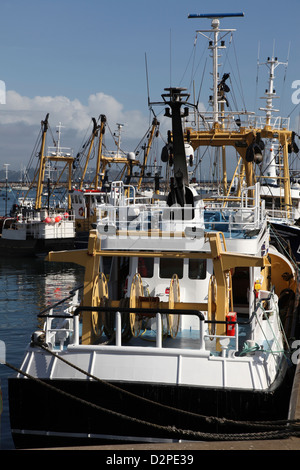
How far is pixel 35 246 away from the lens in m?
50.9

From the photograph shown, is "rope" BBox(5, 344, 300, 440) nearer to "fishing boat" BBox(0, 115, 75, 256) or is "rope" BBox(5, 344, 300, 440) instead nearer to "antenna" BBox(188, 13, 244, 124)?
"antenna" BBox(188, 13, 244, 124)

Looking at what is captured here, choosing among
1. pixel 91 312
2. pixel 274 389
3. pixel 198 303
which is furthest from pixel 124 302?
pixel 274 389

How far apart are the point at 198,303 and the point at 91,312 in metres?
2.22

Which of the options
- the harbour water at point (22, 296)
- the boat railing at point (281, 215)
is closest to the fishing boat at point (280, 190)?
the boat railing at point (281, 215)

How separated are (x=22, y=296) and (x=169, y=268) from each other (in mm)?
21234

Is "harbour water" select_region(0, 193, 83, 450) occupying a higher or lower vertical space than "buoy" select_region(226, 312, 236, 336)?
lower

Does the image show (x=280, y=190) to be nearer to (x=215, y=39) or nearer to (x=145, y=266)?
(x=215, y=39)

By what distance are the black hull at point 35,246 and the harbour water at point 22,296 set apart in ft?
3.40

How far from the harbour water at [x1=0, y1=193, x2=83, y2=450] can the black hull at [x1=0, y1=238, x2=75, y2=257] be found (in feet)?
3.40

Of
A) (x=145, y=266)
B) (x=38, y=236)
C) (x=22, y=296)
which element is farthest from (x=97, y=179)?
(x=145, y=266)

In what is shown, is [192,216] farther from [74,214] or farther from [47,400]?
[74,214]

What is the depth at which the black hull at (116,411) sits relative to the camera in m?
10.5

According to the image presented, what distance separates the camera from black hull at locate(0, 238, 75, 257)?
50875 millimetres

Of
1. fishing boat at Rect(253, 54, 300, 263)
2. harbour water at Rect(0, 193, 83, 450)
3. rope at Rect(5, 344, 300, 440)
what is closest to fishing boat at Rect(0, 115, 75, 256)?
harbour water at Rect(0, 193, 83, 450)
